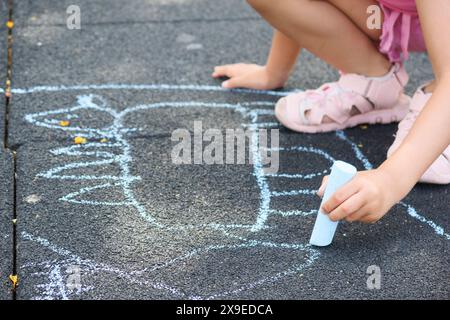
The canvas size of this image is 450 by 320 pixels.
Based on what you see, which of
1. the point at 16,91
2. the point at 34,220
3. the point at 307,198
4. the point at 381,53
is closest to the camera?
the point at 34,220

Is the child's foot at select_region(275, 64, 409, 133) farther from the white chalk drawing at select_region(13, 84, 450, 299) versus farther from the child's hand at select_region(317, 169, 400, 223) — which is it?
the child's hand at select_region(317, 169, 400, 223)

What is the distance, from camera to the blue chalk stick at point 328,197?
4.40ft

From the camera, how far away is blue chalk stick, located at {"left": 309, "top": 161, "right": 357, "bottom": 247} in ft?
4.40

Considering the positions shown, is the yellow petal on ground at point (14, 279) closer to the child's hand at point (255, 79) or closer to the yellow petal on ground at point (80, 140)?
the yellow petal on ground at point (80, 140)

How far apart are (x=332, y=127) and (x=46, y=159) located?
72 centimetres

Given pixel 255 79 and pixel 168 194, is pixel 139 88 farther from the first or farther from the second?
pixel 168 194

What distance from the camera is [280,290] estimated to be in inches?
55.3

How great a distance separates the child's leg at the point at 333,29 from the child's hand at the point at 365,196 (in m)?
0.59

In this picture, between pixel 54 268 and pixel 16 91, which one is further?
pixel 16 91

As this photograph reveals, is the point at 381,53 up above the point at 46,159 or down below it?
above

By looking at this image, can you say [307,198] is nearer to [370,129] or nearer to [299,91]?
[370,129]

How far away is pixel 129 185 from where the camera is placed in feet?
5.51

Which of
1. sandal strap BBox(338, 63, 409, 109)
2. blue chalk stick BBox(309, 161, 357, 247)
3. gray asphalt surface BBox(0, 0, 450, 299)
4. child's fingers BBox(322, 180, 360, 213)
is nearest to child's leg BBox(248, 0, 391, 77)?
sandal strap BBox(338, 63, 409, 109)
